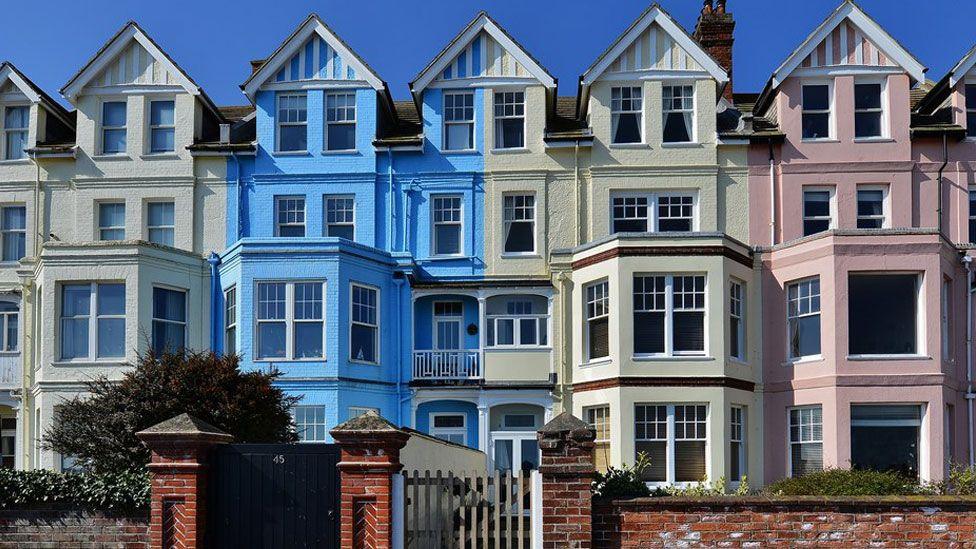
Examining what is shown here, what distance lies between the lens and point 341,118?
3008 cm

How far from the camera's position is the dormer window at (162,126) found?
1196 inches

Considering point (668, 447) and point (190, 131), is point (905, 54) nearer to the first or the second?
point (668, 447)

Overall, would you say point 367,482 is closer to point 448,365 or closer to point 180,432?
point 180,432

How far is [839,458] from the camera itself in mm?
25578

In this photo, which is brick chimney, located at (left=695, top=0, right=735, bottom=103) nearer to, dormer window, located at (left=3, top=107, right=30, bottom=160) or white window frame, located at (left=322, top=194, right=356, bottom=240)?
white window frame, located at (left=322, top=194, right=356, bottom=240)

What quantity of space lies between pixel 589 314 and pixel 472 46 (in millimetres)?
7745

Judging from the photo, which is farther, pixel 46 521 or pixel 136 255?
pixel 136 255

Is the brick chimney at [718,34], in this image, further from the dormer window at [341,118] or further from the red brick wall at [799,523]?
the red brick wall at [799,523]

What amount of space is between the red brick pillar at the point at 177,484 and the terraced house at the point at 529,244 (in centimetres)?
1241

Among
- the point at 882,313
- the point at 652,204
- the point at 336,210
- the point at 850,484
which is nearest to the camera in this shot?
the point at 850,484

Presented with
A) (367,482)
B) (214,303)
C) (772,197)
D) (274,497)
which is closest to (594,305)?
(772,197)

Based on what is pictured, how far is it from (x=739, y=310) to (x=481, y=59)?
9.28 m

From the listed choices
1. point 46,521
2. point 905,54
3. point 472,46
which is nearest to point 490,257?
point 472,46

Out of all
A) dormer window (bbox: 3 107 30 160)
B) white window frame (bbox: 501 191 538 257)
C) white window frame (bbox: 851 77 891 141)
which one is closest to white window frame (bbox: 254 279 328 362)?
white window frame (bbox: 501 191 538 257)
